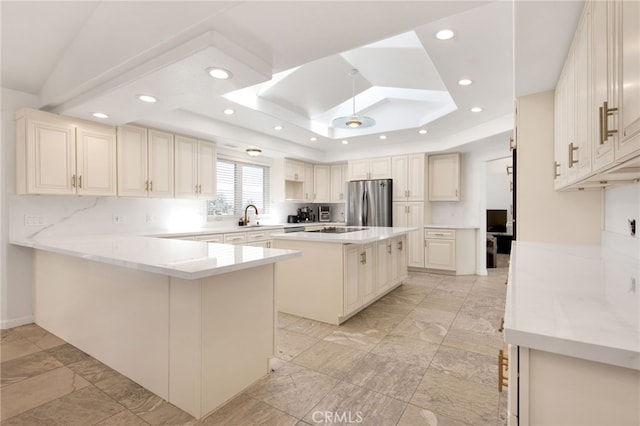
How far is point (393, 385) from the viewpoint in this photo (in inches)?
80.5

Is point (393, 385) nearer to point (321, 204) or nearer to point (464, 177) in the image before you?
point (464, 177)

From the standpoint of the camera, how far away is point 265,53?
2.19 meters

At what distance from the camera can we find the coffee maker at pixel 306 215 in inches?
274

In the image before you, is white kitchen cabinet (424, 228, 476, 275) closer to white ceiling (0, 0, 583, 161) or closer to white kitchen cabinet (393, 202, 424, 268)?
white kitchen cabinet (393, 202, 424, 268)

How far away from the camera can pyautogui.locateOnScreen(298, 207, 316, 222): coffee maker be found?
6949mm

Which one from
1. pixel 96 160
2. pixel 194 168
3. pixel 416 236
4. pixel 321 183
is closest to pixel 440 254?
pixel 416 236

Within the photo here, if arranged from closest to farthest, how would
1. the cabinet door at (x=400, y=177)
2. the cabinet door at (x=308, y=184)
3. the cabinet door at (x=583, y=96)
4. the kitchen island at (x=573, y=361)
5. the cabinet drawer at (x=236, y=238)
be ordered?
1. the kitchen island at (x=573, y=361)
2. the cabinet door at (x=583, y=96)
3. the cabinet drawer at (x=236, y=238)
4. the cabinet door at (x=400, y=177)
5. the cabinet door at (x=308, y=184)

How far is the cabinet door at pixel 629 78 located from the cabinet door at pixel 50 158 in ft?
13.8

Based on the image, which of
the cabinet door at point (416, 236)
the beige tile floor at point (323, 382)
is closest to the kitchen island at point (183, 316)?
the beige tile floor at point (323, 382)

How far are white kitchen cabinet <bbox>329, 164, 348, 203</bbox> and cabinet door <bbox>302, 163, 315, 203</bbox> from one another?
1.61 ft

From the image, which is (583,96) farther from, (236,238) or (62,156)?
(62,156)

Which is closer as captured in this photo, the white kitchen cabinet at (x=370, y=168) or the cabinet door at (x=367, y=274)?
the cabinet door at (x=367, y=274)

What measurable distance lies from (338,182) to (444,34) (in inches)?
197

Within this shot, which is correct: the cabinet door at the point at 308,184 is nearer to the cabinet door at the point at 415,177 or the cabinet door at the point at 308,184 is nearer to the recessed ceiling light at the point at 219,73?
the cabinet door at the point at 415,177
